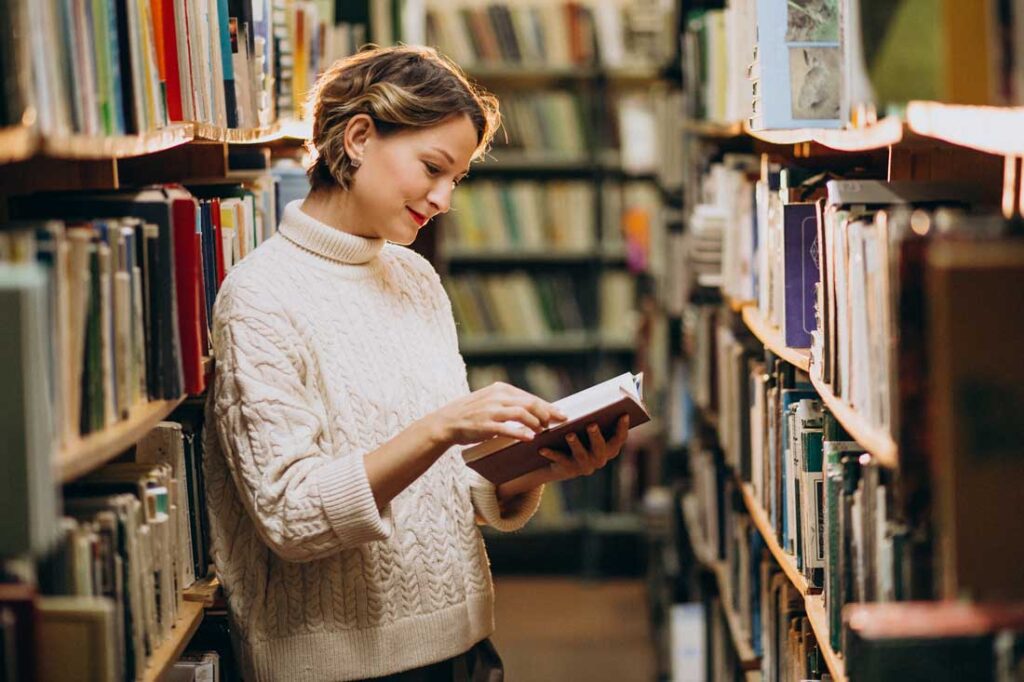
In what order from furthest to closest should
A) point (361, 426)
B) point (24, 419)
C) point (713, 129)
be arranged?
point (713, 129) → point (361, 426) → point (24, 419)

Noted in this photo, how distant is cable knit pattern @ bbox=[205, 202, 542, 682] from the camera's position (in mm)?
1772

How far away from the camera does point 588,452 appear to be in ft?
6.46

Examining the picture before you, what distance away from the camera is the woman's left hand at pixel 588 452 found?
1.92 meters

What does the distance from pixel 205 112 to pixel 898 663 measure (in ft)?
4.50

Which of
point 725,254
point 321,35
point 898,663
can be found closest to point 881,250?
point 898,663

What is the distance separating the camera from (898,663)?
52.2 inches

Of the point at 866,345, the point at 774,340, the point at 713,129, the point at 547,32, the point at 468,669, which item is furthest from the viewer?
the point at 547,32

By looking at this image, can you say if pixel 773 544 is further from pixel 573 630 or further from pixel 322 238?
pixel 573 630

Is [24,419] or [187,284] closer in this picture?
[24,419]

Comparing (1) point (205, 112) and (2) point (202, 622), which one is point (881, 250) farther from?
(2) point (202, 622)

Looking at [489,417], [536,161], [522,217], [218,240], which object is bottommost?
[489,417]

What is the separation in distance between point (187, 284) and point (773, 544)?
1227 millimetres

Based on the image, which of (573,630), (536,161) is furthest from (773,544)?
(536,161)

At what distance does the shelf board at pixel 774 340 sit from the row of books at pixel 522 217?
263 centimetres
